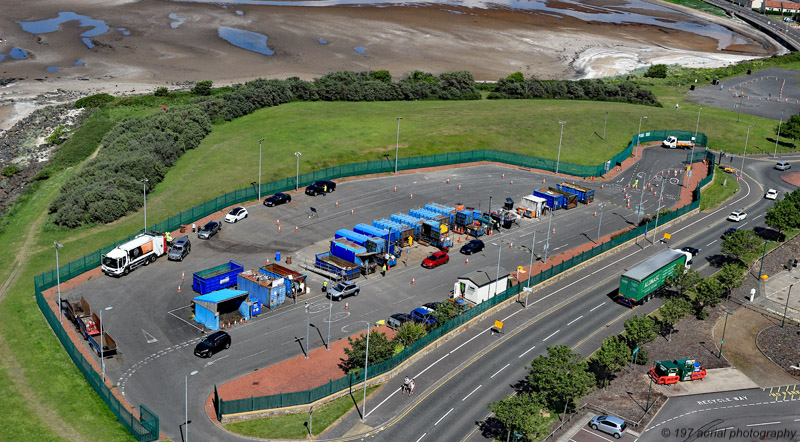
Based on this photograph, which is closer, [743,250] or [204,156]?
[743,250]

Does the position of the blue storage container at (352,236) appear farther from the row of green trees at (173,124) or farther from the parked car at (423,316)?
the row of green trees at (173,124)

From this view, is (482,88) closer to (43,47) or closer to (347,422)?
(43,47)

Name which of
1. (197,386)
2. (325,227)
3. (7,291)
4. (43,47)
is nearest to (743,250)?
(325,227)

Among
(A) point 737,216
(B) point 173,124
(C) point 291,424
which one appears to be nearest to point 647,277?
(A) point 737,216

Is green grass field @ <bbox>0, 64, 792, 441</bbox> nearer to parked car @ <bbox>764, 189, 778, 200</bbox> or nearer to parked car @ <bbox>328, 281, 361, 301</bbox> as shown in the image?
parked car @ <bbox>328, 281, 361, 301</bbox>

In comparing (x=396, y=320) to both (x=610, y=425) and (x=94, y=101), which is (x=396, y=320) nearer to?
(x=610, y=425)

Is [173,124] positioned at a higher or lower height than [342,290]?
higher

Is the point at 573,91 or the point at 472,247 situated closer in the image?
the point at 472,247
